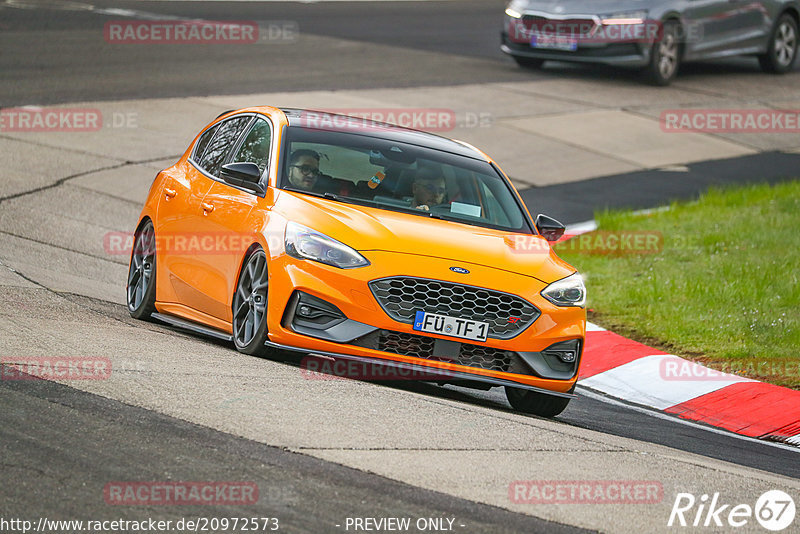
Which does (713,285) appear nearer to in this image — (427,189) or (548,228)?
(548,228)

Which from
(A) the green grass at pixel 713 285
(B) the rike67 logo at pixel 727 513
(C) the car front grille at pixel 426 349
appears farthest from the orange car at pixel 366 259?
(A) the green grass at pixel 713 285

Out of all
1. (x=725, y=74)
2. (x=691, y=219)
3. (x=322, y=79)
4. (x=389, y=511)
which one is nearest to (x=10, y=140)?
(x=322, y=79)

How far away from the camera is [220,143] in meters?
9.75

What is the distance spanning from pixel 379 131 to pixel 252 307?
6.46ft

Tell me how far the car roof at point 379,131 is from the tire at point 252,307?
4.58ft

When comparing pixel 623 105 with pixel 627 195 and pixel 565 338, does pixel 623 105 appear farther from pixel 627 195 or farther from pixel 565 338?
pixel 565 338

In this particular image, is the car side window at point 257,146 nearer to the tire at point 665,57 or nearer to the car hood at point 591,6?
the car hood at point 591,6

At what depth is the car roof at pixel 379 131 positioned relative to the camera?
918cm

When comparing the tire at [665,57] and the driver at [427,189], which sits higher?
the driver at [427,189]

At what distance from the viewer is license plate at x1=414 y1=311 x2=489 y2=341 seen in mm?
7602

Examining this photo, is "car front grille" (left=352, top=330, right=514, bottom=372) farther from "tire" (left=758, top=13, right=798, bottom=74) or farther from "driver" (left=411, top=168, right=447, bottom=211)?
"tire" (left=758, top=13, right=798, bottom=74)

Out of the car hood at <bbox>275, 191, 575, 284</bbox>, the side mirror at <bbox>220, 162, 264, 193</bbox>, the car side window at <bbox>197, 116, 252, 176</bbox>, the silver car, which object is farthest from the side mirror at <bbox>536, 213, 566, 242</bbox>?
the silver car

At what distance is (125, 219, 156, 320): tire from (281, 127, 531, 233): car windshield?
1.58 metres

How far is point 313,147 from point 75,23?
59.1 feet
